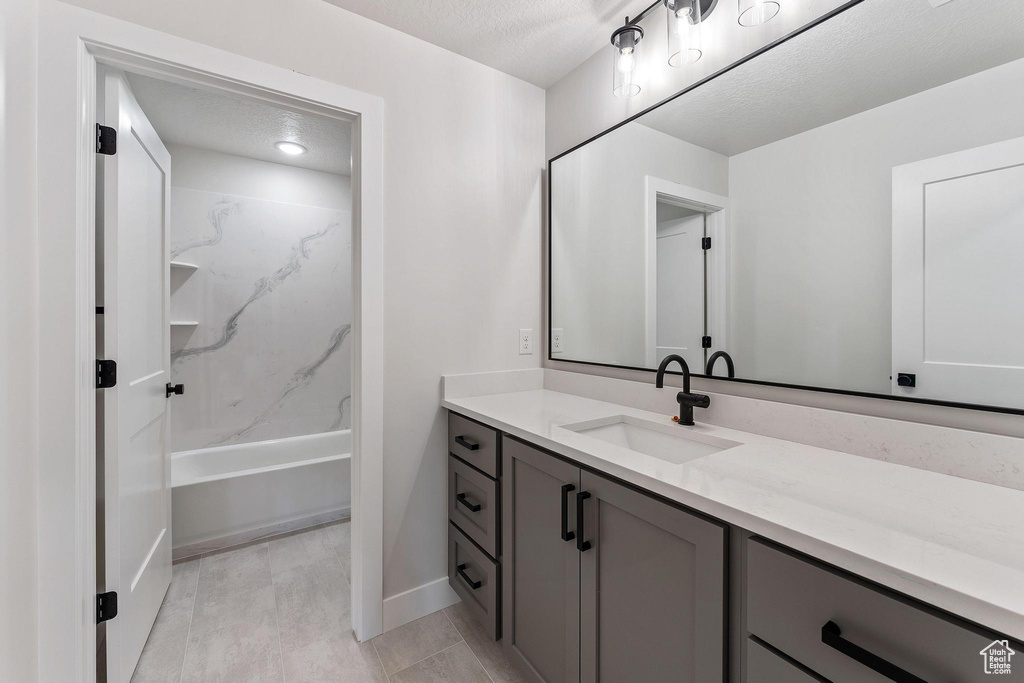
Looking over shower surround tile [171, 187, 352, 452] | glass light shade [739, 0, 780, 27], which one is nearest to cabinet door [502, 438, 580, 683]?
glass light shade [739, 0, 780, 27]

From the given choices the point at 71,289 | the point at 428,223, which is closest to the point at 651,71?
the point at 428,223

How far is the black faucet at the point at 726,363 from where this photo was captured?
1.40 m

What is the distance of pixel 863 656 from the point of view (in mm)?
618

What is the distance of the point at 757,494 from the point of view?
84 centimetres

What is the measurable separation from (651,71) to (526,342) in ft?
4.04

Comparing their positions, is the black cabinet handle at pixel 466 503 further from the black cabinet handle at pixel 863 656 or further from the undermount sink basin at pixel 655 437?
the black cabinet handle at pixel 863 656

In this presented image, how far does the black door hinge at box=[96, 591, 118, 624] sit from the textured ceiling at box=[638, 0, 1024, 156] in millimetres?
2392

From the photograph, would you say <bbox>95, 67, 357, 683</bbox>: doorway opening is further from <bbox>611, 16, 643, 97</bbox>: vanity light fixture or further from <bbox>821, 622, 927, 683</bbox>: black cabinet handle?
<bbox>821, 622, 927, 683</bbox>: black cabinet handle

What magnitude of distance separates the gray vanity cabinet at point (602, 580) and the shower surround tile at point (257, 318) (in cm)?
226

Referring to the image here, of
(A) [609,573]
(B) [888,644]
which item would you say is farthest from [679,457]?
(B) [888,644]

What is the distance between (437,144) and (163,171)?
3.88 ft

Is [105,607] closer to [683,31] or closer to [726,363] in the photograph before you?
[726,363]

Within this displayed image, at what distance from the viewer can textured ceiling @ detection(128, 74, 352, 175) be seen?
2.08 meters

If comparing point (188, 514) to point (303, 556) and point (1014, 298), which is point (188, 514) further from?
point (1014, 298)
